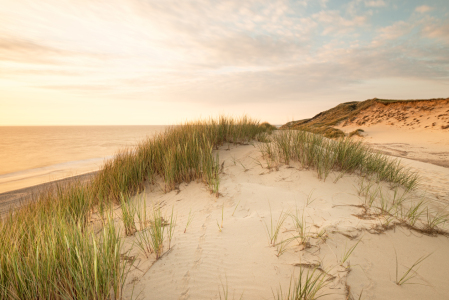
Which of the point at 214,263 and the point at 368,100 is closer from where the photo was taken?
the point at 214,263

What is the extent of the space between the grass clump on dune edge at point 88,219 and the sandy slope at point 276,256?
0.44 m

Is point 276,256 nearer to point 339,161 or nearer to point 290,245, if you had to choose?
point 290,245

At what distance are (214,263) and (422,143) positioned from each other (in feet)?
44.7

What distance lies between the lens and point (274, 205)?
324 cm

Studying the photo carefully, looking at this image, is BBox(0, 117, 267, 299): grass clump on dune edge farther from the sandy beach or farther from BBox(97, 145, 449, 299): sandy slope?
BBox(97, 145, 449, 299): sandy slope

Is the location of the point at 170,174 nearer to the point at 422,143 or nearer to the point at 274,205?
the point at 274,205

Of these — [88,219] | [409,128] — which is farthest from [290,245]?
[409,128]

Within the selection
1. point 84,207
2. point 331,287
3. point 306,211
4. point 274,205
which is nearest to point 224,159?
point 274,205

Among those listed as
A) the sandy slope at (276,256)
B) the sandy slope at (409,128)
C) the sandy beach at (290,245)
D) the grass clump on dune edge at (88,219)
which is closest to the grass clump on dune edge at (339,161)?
the sandy beach at (290,245)

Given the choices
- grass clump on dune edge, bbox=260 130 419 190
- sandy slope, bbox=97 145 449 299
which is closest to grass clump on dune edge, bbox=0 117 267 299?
sandy slope, bbox=97 145 449 299

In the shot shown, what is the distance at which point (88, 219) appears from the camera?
295 cm

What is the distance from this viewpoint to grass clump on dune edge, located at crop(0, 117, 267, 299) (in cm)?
142

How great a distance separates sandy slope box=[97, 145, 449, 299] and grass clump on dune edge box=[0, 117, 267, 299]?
0.44 meters

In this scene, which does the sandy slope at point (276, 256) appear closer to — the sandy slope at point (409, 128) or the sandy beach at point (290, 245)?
the sandy beach at point (290, 245)
